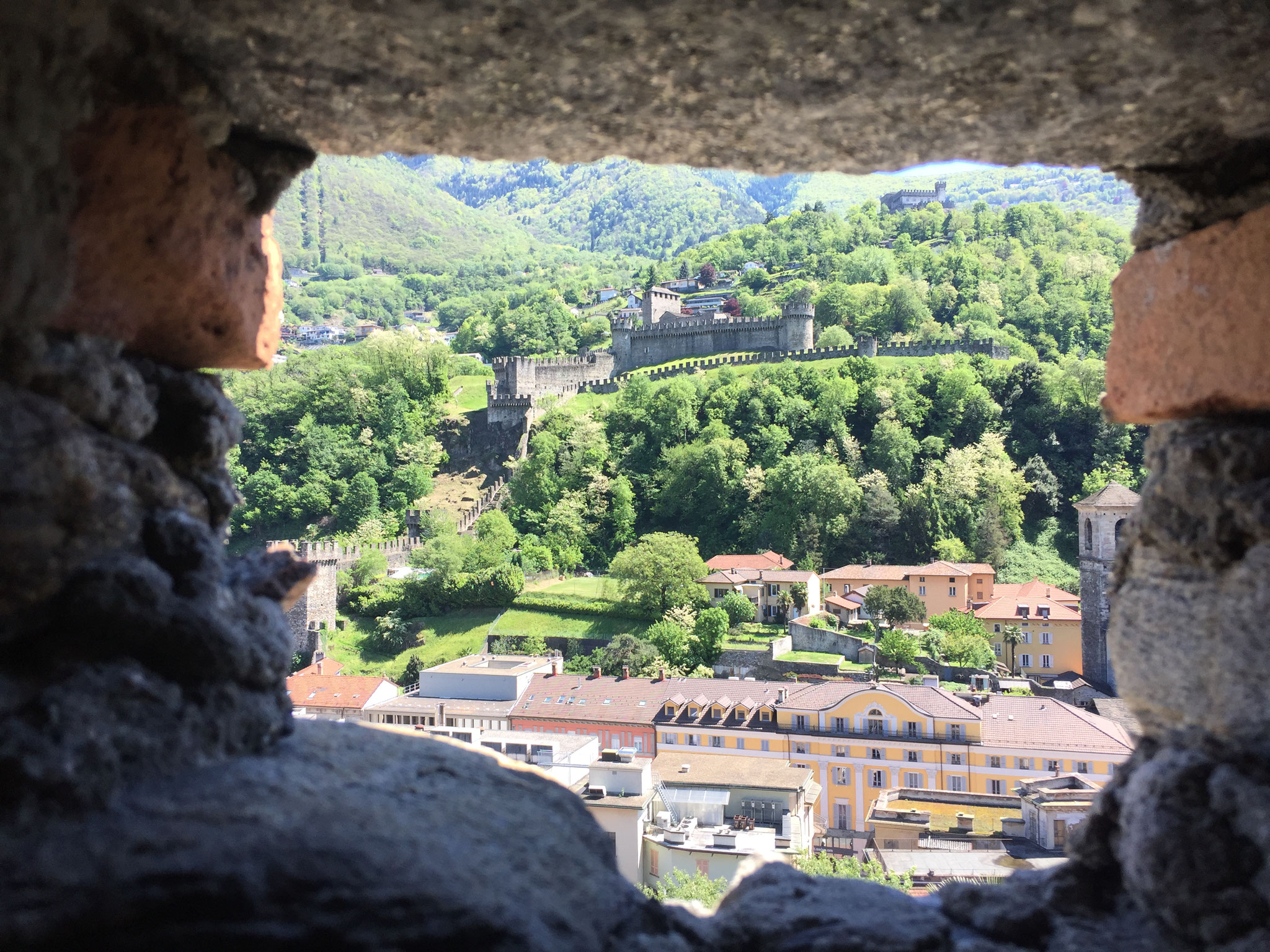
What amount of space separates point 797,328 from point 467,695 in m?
40.5

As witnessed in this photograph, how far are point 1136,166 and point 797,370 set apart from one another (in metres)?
54.3

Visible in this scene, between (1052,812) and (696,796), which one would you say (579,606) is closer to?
(696,796)

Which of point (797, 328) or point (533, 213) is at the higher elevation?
point (533, 213)

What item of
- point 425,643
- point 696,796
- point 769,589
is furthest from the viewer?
point 425,643

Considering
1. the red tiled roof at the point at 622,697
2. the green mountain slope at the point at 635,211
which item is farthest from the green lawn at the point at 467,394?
the green mountain slope at the point at 635,211

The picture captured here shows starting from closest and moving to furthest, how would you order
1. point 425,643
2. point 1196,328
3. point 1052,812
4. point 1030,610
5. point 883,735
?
point 1196,328
point 1052,812
point 883,735
point 1030,610
point 425,643

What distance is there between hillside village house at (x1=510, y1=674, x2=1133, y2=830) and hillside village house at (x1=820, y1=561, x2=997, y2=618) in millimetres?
9993

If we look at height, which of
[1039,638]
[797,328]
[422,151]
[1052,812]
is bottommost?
[1052,812]

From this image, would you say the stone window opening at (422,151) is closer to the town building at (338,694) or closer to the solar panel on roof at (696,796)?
the solar panel on roof at (696,796)

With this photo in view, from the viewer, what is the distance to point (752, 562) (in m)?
44.8

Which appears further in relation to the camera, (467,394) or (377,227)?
(377,227)

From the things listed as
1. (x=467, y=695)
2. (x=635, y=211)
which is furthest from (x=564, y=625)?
(x=635, y=211)

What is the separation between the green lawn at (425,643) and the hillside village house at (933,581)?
14.0 m

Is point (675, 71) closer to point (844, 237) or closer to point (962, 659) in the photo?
point (962, 659)
